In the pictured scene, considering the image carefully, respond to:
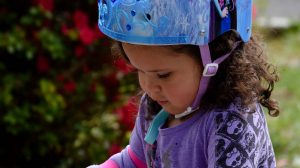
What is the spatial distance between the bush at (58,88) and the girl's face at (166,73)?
1.70m

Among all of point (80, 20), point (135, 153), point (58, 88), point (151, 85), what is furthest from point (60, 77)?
point (151, 85)

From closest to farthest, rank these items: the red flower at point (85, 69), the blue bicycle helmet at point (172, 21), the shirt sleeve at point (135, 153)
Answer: the blue bicycle helmet at point (172, 21) < the shirt sleeve at point (135, 153) < the red flower at point (85, 69)

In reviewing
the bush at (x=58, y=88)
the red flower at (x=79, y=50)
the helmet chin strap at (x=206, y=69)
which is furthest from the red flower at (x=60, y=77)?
the helmet chin strap at (x=206, y=69)

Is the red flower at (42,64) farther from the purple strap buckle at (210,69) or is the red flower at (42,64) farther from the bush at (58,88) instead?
the purple strap buckle at (210,69)

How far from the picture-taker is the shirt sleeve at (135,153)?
2871 millimetres

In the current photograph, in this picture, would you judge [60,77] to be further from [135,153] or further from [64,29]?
[135,153]

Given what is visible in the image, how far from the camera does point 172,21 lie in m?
2.30

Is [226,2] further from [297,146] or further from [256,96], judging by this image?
[297,146]

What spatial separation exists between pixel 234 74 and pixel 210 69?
102 mm

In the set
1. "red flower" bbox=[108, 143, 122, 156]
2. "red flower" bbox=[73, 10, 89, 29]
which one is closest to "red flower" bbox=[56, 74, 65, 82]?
"red flower" bbox=[73, 10, 89, 29]

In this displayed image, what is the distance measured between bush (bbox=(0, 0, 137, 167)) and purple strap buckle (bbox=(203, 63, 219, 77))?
175 centimetres

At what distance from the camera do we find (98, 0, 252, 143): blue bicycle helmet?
2301 mm

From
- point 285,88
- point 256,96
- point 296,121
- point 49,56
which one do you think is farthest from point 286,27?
point 256,96

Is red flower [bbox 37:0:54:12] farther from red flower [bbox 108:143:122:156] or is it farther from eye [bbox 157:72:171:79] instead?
eye [bbox 157:72:171:79]
